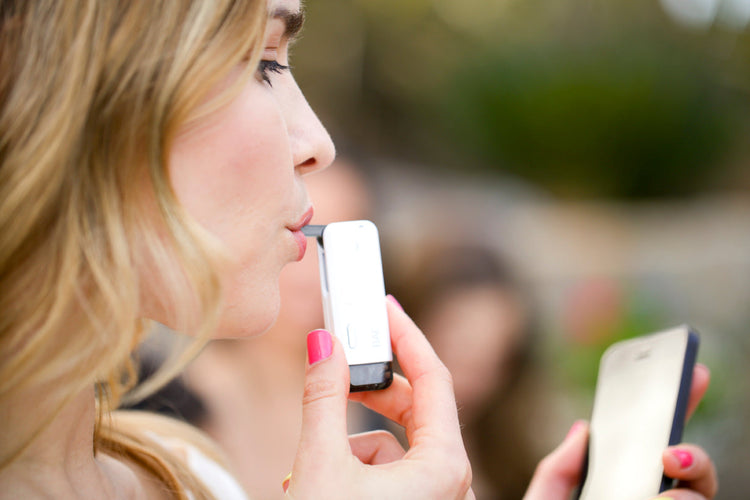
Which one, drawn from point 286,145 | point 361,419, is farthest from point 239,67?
point 361,419

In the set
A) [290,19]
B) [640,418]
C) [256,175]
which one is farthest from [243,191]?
[640,418]

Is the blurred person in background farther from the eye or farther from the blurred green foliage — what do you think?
the eye

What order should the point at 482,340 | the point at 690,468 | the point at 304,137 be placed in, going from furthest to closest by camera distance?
the point at 482,340 < the point at 690,468 < the point at 304,137

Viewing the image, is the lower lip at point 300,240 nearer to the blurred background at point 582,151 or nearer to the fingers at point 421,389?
the fingers at point 421,389

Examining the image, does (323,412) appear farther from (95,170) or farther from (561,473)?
(561,473)

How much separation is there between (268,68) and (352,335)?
0.79ft

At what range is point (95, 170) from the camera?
1.44 ft

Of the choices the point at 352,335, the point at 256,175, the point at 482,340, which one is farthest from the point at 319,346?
the point at 482,340

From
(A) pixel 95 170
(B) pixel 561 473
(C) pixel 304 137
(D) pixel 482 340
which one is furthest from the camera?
(D) pixel 482 340

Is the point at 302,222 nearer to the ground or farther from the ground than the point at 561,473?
farther from the ground

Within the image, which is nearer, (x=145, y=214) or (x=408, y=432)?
(x=145, y=214)

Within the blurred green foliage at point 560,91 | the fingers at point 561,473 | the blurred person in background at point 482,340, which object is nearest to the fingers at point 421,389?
the fingers at point 561,473

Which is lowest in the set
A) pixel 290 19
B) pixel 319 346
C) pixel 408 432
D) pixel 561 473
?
pixel 561 473

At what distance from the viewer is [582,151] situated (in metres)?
2.20
